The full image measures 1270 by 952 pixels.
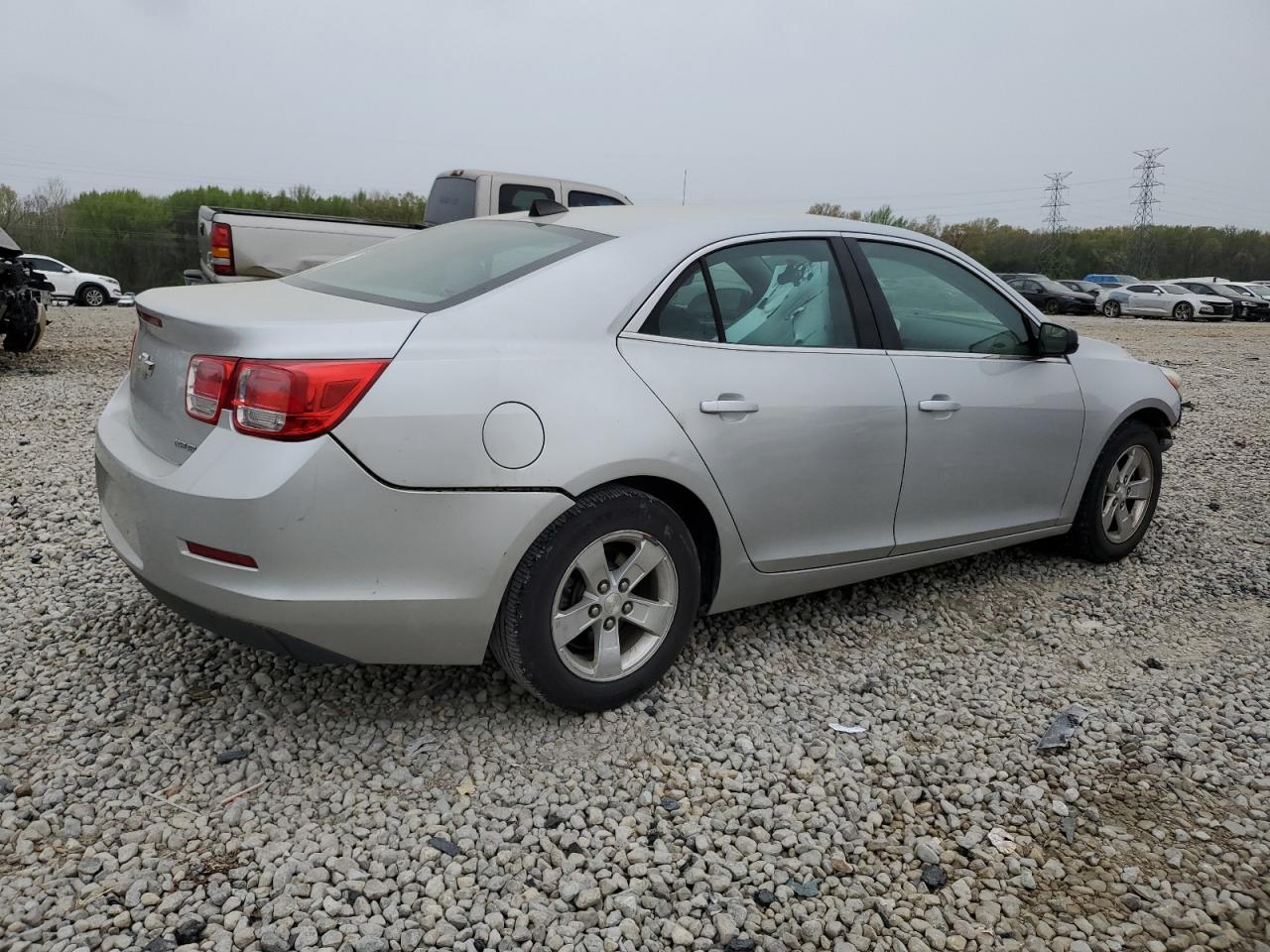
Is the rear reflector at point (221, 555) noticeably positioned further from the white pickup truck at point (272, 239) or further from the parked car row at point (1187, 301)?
the parked car row at point (1187, 301)

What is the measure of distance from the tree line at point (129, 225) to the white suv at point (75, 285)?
3745cm

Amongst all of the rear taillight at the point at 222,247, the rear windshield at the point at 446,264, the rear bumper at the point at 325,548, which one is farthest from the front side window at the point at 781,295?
the rear taillight at the point at 222,247

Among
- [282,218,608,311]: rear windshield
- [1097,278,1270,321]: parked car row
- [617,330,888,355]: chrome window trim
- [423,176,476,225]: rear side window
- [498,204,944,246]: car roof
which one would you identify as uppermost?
[1097,278,1270,321]: parked car row

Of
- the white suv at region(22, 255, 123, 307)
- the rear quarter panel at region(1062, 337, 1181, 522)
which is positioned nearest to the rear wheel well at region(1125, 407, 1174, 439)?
the rear quarter panel at region(1062, 337, 1181, 522)

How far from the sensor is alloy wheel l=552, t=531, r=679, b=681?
2.86m

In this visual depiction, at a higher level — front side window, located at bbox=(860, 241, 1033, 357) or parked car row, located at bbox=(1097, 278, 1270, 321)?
parked car row, located at bbox=(1097, 278, 1270, 321)

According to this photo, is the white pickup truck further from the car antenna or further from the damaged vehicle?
the car antenna

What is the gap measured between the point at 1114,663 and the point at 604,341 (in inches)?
92.3

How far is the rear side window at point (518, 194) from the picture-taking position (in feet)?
35.0

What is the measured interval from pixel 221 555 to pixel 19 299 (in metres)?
8.42

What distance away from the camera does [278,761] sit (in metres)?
2.80

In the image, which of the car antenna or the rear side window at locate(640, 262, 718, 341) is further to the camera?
the car antenna

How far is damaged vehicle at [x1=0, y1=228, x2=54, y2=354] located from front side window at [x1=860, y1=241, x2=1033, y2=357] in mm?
8532

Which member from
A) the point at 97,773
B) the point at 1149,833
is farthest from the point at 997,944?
the point at 97,773
